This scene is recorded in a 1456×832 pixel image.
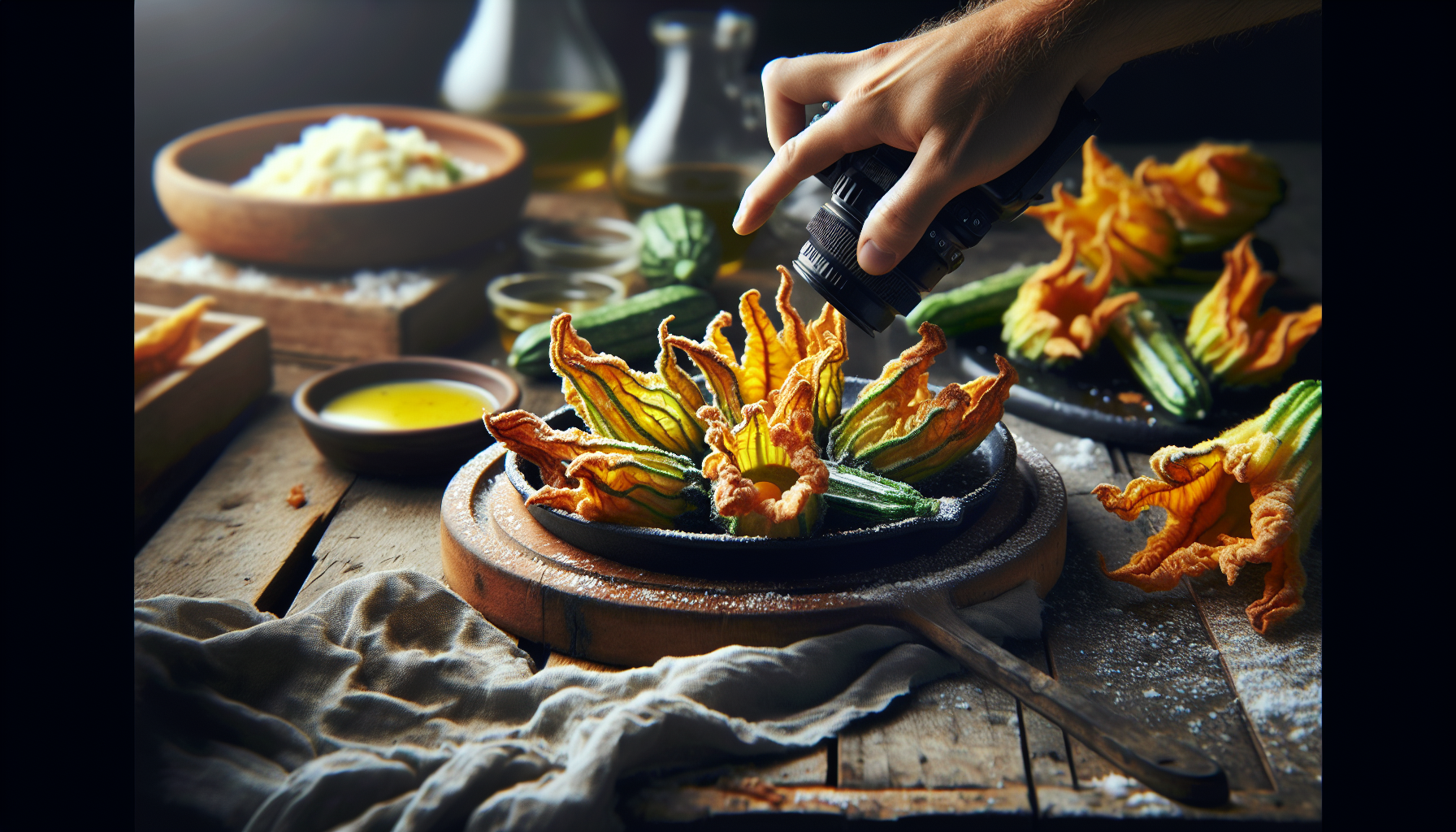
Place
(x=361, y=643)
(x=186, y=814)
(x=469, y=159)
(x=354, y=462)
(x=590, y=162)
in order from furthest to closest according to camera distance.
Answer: (x=590, y=162) < (x=469, y=159) < (x=354, y=462) < (x=361, y=643) < (x=186, y=814)

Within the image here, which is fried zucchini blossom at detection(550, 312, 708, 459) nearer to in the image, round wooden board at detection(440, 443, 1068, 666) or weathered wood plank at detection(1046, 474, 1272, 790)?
round wooden board at detection(440, 443, 1068, 666)

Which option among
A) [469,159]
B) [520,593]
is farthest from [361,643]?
[469,159]

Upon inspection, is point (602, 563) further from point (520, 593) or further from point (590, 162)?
point (590, 162)

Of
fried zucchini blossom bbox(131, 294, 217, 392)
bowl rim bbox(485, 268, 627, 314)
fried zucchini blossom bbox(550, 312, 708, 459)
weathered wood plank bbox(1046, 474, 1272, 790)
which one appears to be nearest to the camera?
weathered wood plank bbox(1046, 474, 1272, 790)

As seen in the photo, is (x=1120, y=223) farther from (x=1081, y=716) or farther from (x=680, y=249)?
(x=1081, y=716)

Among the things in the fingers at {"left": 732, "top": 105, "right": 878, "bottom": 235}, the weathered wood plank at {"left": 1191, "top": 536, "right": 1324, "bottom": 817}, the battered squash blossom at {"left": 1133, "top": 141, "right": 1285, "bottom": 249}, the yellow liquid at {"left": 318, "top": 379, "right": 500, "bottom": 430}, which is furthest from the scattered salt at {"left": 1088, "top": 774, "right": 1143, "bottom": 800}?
the battered squash blossom at {"left": 1133, "top": 141, "right": 1285, "bottom": 249}

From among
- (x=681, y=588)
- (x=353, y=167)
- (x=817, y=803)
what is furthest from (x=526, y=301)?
(x=817, y=803)
